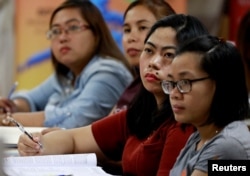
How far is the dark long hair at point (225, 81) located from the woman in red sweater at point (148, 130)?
241 mm

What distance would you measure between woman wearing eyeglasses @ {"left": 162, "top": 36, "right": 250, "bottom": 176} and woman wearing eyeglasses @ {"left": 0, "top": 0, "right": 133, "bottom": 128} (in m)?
1.27

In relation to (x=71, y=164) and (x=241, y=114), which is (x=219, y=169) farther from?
(x=71, y=164)

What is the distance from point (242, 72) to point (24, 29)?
3.67 meters

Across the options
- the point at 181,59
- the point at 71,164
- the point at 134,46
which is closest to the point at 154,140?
the point at 71,164

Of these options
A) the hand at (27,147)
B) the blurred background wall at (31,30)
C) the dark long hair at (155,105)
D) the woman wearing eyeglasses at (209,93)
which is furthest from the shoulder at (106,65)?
the blurred background wall at (31,30)

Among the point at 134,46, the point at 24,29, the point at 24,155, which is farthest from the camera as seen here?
the point at 24,29

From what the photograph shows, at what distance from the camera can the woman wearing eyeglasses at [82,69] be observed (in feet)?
10.1

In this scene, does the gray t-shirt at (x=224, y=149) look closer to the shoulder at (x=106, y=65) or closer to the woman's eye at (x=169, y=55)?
the woman's eye at (x=169, y=55)

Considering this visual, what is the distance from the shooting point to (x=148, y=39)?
222cm

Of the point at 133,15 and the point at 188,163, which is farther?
the point at 133,15

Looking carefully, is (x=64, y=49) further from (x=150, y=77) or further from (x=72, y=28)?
(x=150, y=77)

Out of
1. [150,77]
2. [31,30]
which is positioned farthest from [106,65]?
[31,30]

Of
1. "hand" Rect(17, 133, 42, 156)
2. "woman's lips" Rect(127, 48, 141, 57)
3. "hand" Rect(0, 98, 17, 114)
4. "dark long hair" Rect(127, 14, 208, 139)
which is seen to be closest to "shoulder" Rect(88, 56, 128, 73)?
"woman's lips" Rect(127, 48, 141, 57)

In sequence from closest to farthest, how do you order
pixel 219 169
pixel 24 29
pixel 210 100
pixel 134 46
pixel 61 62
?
pixel 219 169, pixel 210 100, pixel 134 46, pixel 61 62, pixel 24 29
